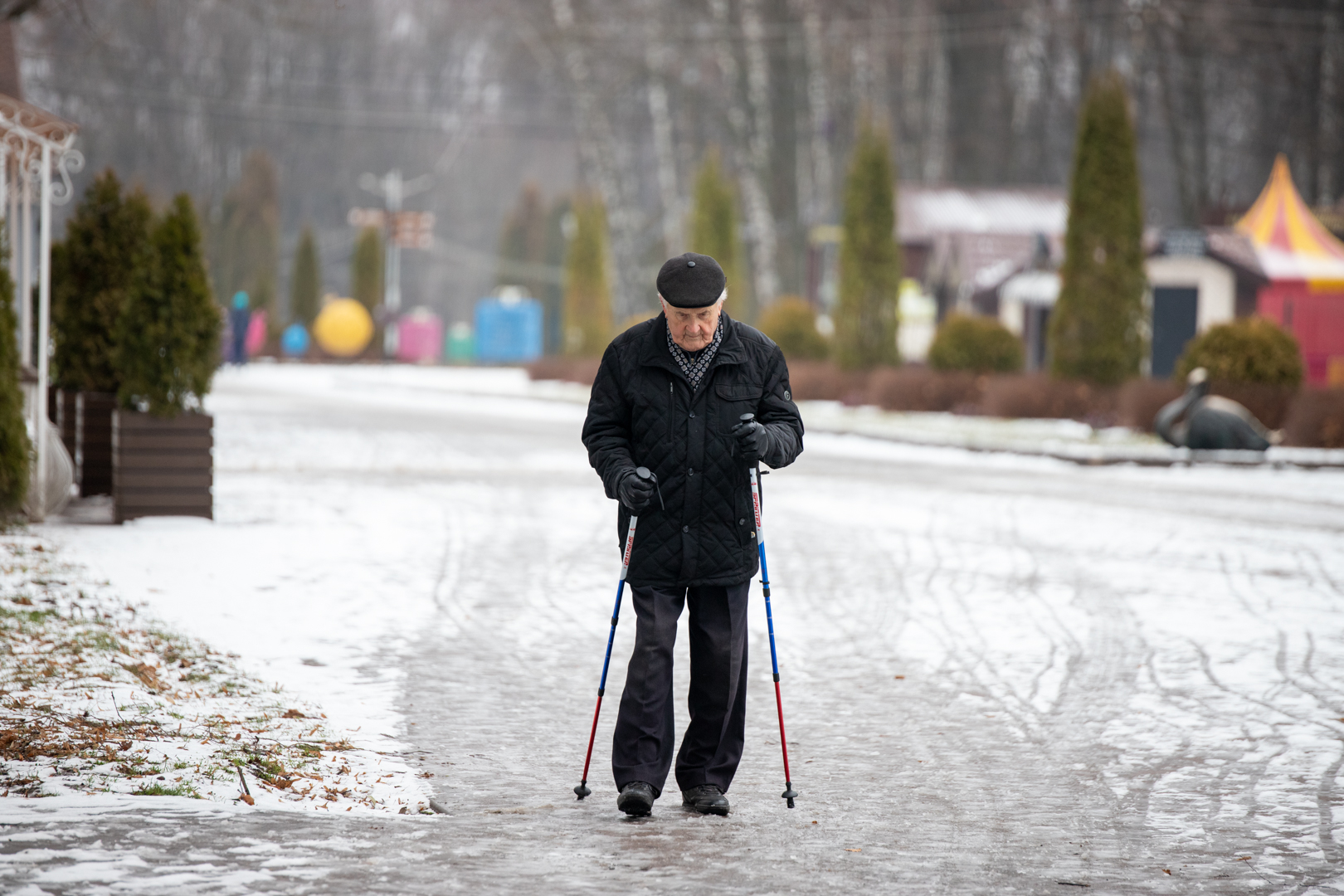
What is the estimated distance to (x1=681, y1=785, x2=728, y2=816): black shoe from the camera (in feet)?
18.5

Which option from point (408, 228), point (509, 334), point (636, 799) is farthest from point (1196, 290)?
point (509, 334)

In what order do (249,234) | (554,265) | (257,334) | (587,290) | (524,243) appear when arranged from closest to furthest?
1. (587,290)
2. (257,334)
3. (249,234)
4. (554,265)
5. (524,243)

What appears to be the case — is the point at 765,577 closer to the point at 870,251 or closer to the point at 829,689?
the point at 829,689

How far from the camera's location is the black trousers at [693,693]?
5.62 meters

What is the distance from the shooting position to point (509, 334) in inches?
2591

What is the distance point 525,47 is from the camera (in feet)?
175

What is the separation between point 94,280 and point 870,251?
21028mm

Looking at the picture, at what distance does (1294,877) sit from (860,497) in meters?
11.7

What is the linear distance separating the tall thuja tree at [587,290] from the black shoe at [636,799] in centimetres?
4012

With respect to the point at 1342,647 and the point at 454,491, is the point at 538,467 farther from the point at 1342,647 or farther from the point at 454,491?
the point at 1342,647

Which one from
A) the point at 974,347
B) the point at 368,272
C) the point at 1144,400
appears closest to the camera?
the point at 1144,400

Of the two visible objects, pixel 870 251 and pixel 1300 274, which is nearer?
pixel 870 251

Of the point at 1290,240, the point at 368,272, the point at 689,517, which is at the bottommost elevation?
the point at 689,517

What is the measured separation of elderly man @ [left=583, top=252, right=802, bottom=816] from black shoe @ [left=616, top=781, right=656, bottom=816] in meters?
0.02
